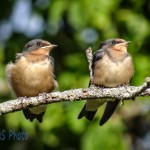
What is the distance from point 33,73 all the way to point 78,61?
1.92m

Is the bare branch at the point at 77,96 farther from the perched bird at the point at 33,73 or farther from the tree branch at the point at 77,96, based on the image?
Result: the perched bird at the point at 33,73

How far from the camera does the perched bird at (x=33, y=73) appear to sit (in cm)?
679

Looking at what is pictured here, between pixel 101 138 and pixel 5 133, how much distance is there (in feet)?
4.92

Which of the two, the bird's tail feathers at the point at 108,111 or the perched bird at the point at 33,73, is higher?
the perched bird at the point at 33,73

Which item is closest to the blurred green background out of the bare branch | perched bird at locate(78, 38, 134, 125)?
perched bird at locate(78, 38, 134, 125)

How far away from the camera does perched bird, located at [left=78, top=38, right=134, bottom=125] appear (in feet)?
22.9

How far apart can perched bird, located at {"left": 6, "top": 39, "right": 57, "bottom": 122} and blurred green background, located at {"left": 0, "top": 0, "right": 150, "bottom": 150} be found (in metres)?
1.15

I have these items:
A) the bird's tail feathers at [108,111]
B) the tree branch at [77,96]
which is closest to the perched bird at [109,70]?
the bird's tail feathers at [108,111]

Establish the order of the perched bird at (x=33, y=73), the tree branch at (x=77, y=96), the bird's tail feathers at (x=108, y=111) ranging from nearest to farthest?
the tree branch at (x=77, y=96), the perched bird at (x=33, y=73), the bird's tail feathers at (x=108, y=111)

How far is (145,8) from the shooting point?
8.96 meters

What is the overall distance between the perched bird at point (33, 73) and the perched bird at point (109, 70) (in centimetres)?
44

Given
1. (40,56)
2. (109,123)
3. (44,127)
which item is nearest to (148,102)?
(109,123)

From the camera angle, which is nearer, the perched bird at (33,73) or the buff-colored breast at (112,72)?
the perched bird at (33,73)

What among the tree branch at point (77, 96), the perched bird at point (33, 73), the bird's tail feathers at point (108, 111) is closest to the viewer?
the tree branch at point (77, 96)
